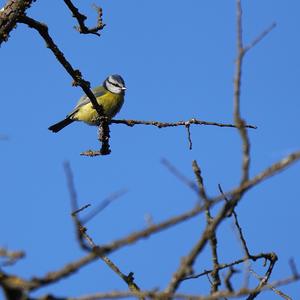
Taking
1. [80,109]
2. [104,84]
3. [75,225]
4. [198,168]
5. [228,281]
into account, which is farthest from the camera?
[104,84]

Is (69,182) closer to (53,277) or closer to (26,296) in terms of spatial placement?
(53,277)

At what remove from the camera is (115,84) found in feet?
28.1

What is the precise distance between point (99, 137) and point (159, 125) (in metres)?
1.04

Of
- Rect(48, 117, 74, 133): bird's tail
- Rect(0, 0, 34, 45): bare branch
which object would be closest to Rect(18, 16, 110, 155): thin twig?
Rect(0, 0, 34, 45): bare branch

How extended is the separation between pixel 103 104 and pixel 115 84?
50 centimetres

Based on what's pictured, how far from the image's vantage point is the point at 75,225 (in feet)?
4.26

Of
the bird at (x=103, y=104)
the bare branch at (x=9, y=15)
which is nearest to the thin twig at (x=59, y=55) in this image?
the bare branch at (x=9, y=15)

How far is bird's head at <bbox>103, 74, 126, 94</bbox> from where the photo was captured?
8.46m

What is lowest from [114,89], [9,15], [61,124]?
[9,15]

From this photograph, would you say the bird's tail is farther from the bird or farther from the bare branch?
the bare branch

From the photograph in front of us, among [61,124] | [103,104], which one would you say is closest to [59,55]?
[103,104]

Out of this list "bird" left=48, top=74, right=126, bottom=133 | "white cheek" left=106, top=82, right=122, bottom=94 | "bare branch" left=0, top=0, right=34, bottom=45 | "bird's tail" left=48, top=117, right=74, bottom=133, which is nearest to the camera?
"bare branch" left=0, top=0, right=34, bottom=45

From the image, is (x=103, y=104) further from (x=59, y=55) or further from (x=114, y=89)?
(x=59, y=55)

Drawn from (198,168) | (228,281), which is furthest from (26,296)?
(198,168)
